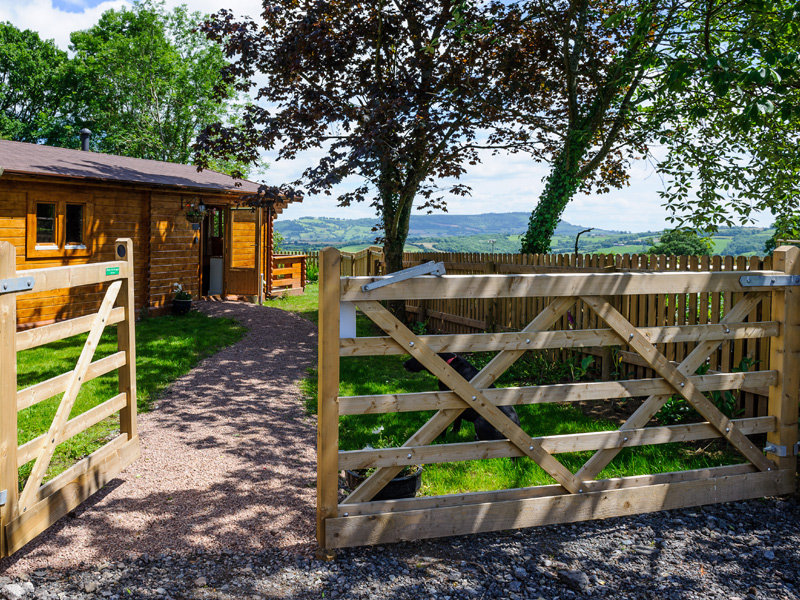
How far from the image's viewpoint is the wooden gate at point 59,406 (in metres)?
3.63

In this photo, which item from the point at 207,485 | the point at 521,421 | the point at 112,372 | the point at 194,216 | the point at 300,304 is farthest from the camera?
the point at 300,304

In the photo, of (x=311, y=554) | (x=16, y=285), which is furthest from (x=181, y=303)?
(x=311, y=554)

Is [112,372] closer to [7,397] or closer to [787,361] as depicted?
[7,397]

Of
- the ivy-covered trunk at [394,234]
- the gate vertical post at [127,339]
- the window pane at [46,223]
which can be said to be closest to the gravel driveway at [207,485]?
the gate vertical post at [127,339]

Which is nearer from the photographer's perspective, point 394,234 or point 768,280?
point 768,280

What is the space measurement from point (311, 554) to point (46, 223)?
473 inches

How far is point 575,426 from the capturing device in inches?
255

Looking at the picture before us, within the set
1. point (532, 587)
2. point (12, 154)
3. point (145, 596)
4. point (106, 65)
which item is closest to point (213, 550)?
point (145, 596)

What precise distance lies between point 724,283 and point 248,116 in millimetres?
10905

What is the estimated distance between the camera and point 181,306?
47.3 feet

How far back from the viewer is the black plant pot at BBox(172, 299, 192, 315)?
14.4 metres

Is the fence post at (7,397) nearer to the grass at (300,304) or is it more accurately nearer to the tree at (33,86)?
the grass at (300,304)

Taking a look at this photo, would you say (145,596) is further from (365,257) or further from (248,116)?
(365,257)

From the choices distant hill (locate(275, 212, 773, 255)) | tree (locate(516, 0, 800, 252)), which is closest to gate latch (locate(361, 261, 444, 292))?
tree (locate(516, 0, 800, 252))
